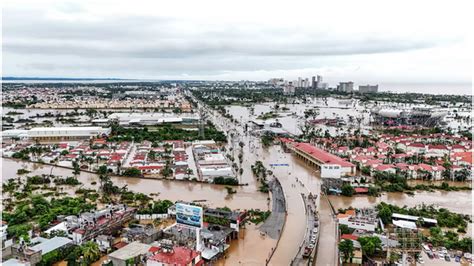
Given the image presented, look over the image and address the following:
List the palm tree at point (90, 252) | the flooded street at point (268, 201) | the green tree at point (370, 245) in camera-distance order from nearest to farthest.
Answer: the palm tree at point (90, 252)
the green tree at point (370, 245)
the flooded street at point (268, 201)

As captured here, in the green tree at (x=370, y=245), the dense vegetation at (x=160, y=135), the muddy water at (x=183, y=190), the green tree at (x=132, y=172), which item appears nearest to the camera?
the green tree at (x=370, y=245)

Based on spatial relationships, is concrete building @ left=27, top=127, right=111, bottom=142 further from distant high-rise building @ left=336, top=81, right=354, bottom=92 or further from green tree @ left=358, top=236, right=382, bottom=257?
distant high-rise building @ left=336, top=81, right=354, bottom=92

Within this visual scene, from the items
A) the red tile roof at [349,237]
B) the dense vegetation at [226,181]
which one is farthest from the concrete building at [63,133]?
the red tile roof at [349,237]

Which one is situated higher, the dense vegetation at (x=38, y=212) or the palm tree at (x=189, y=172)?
the palm tree at (x=189, y=172)

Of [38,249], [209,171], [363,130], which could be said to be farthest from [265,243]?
[363,130]

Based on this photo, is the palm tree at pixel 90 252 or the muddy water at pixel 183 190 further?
the muddy water at pixel 183 190

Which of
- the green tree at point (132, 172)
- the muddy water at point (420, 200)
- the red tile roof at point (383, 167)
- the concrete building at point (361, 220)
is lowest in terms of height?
the muddy water at point (420, 200)

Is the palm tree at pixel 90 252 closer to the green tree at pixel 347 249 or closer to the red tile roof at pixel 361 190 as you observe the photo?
the green tree at pixel 347 249

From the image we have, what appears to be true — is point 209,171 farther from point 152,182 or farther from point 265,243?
point 265,243

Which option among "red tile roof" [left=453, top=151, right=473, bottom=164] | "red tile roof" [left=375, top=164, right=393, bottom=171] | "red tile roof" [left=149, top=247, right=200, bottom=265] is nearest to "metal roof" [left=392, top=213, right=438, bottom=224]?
"red tile roof" [left=375, top=164, right=393, bottom=171]
